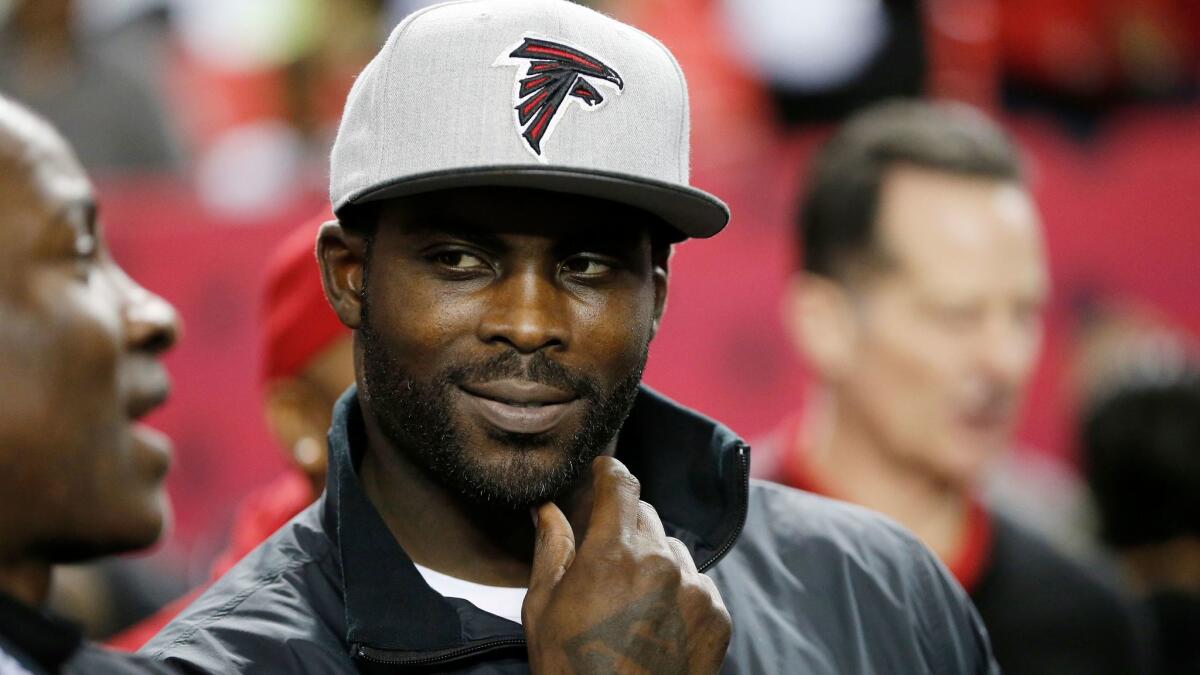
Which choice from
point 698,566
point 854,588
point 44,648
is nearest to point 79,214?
point 44,648

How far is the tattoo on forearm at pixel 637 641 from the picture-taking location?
185 cm

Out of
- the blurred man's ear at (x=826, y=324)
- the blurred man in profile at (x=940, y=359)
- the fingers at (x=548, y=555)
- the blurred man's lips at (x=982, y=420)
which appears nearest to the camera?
the fingers at (x=548, y=555)

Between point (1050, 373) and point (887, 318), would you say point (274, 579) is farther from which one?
point (1050, 373)

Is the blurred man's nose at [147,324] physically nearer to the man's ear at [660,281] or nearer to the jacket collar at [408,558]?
the jacket collar at [408,558]

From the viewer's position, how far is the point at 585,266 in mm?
2078

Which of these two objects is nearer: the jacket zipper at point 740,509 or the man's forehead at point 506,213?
the man's forehead at point 506,213

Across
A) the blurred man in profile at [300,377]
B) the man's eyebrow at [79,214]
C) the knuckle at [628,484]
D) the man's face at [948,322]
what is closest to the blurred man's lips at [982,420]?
the man's face at [948,322]

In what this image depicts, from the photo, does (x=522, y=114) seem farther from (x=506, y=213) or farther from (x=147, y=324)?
(x=147, y=324)

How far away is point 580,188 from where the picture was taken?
77.3 inches

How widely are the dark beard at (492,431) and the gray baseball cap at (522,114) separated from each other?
213mm

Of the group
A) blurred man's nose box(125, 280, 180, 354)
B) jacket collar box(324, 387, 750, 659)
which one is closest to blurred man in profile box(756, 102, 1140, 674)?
jacket collar box(324, 387, 750, 659)

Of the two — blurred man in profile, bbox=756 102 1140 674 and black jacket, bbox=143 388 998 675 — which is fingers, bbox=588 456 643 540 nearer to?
black jacket, bbox=143 388 998 675

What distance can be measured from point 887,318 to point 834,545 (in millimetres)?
1460

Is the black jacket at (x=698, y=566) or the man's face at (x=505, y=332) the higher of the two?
the man's face at (x=505, y=332)
